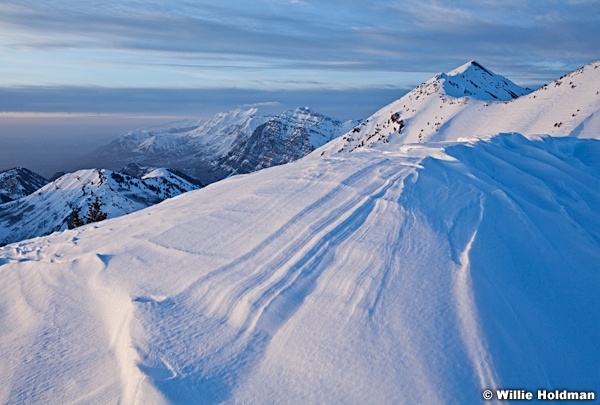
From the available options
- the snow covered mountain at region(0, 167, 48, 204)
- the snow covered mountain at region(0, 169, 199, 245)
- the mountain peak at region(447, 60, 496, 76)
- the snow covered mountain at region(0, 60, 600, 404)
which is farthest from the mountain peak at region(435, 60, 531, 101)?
the snow covered mountain at region(0, 167, 48, 204)

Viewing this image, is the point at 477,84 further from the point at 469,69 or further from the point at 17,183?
the point at 17,183

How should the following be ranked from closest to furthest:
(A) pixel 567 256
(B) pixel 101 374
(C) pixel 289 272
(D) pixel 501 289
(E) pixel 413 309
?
(B) pixel 101 374, (E) pixel 413 309, (D) pixel 501 289, (C) pixel 289 272, (A) pixel 567 256

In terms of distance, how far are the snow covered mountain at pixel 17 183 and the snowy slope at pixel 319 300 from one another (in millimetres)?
186459

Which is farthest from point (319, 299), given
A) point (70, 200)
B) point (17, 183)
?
point (17, 183)

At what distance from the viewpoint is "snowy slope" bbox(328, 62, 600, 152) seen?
2736 cm

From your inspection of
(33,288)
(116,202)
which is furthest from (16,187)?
(33,288)

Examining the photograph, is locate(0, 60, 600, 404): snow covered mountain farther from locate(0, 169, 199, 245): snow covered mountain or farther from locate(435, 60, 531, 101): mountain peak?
locate(0, 169, 199, 245): snow covered mountain

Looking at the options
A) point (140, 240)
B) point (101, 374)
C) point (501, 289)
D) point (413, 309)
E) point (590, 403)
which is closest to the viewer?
point (590, 403)

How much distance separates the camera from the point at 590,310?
19.7ft

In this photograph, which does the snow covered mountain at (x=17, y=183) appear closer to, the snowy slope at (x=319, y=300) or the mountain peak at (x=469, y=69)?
the mountain peak at (x=469, y=69)

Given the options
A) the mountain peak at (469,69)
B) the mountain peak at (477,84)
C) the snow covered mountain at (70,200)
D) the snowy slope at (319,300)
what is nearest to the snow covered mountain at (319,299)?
the snowy slope at (319,300)

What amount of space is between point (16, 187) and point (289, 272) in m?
203

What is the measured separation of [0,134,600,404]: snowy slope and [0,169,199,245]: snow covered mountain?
96441mm

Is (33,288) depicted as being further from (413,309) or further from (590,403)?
(590,403)
